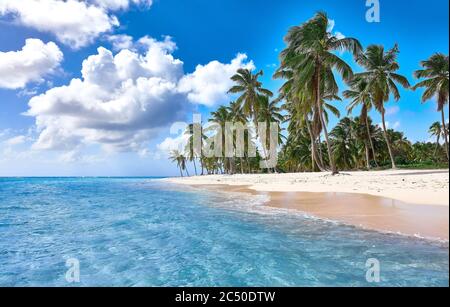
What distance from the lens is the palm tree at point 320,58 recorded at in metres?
23.8

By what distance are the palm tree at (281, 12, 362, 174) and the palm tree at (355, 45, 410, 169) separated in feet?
20.9

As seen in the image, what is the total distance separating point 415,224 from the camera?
6.79 meters

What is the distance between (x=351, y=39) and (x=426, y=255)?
22859 mm

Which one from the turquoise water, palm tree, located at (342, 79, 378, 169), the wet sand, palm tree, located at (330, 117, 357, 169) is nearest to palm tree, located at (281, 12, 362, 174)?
palm tree, located at (342, 79, 378, 169)

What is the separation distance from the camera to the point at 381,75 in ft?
97.5

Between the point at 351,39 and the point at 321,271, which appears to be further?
the point at 351,39

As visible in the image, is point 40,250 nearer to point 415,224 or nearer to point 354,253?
point 354,253

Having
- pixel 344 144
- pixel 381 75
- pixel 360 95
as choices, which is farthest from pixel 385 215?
pixel 344 144

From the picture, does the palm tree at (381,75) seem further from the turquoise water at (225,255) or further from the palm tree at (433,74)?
the turquoise water at (225,255)

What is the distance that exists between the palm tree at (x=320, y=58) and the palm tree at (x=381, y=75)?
637 cm

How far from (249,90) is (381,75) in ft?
53.8

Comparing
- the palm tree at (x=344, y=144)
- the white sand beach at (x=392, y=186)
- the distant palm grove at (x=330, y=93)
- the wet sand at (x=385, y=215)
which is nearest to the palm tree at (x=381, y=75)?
the distant palm grove at (x=330, y=93)

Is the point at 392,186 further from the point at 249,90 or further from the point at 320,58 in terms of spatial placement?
the point at 249,90
